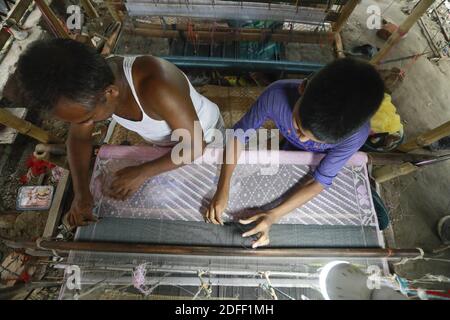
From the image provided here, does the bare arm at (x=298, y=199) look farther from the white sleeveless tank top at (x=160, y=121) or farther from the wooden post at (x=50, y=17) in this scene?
the wooden post at (x=50, y=17)

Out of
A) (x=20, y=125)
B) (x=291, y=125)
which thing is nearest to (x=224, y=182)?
(x=291, y=125)

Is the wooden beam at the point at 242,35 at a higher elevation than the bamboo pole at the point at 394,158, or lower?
higher

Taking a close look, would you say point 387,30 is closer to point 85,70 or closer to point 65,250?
point 85,70

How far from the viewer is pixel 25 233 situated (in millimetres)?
2705

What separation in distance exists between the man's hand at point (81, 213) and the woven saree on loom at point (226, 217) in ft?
0.15

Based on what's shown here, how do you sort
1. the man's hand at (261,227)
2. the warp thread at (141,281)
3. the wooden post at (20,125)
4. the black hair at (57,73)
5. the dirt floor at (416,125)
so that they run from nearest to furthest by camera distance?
the black hair at (57,73) → the warp thread at (141,281) → the man's hand at (261,227) → the wooden post at (20,125) → the dirt floor at (416,125)

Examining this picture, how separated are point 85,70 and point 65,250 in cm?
93

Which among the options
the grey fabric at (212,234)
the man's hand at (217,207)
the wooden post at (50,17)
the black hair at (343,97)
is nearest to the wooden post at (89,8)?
the wooden post at (50,17)

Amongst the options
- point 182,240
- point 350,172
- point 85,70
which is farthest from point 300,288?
point 85,70

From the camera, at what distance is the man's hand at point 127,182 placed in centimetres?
168

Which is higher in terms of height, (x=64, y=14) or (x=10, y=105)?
(x=64, y=14)

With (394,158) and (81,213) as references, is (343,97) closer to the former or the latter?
(394,158)

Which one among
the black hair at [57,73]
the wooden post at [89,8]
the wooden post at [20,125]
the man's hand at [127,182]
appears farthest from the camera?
the wooden post at [89,8]

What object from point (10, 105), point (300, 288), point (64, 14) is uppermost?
point (64, 14)
